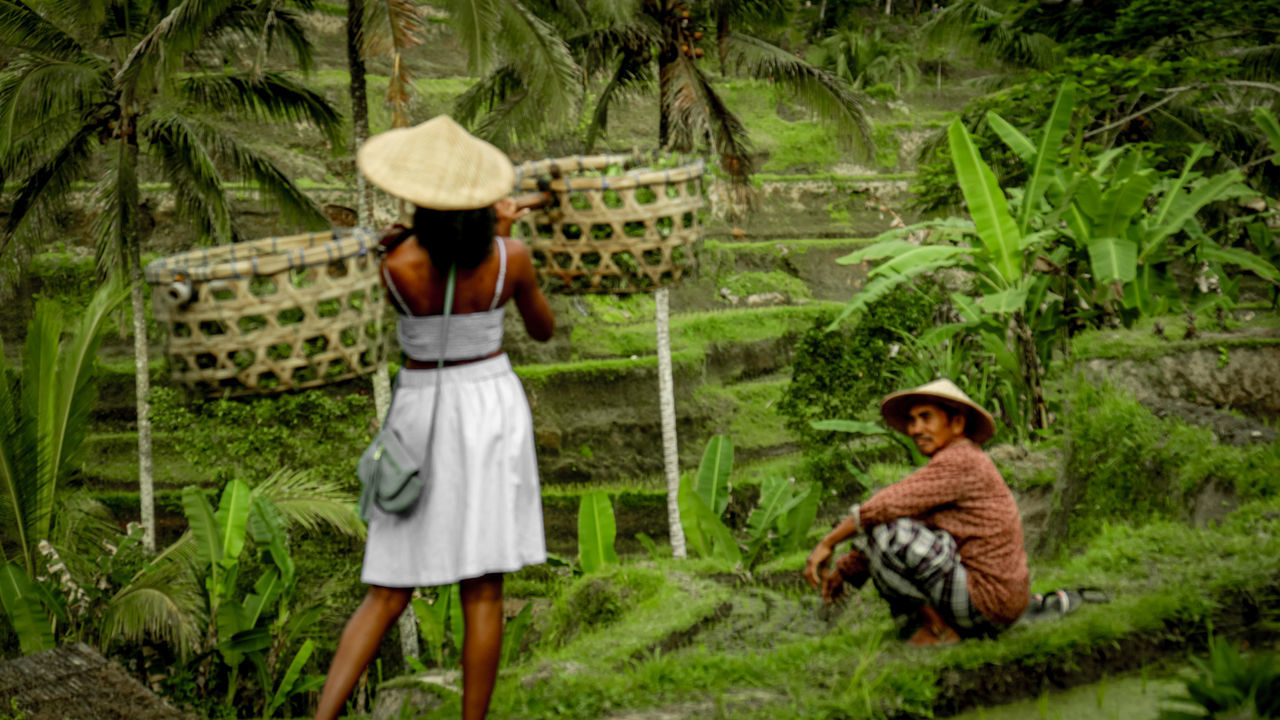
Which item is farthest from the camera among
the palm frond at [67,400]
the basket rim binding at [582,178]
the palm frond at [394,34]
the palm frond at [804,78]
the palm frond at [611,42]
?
the palm frond at [804,78]

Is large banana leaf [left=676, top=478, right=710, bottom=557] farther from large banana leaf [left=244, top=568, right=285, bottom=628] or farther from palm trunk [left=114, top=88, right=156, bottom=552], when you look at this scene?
palm trunk [left=114, top=88, right=156, bottom=552]

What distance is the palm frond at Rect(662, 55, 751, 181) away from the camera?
389 inches

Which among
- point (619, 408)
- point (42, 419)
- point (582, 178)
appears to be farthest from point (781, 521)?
point (619, 408)

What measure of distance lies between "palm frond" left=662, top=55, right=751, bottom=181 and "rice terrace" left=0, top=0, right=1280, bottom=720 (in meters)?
0.06

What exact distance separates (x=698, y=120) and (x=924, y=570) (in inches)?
284

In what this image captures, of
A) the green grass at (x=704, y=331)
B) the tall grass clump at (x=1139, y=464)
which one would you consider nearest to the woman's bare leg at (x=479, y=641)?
the tall grass clump at (x=1139, y=464)

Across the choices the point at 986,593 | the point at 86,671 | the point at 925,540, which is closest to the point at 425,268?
the point at 925,540

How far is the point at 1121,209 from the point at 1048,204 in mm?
713

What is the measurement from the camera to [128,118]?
10922 mm

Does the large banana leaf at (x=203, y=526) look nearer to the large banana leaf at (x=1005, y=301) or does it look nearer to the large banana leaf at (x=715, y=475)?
the large banana leaf at (x=715, y=475)

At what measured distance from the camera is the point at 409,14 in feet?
27.5

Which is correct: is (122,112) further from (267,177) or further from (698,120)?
(698,120)

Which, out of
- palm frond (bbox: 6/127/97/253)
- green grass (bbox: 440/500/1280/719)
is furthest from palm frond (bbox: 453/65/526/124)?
green grass (bbox: 440/500/1280/719)

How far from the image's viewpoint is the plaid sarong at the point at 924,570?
3180mm
